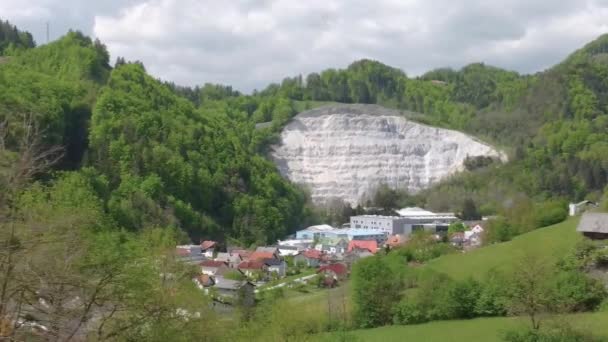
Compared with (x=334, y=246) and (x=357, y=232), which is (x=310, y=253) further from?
(x=357, y=232)

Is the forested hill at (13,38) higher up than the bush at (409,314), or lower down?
higher up

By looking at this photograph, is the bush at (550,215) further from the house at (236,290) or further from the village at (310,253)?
the house at (236,290)

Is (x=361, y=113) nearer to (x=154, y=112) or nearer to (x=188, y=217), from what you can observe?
(x=154, y=112)

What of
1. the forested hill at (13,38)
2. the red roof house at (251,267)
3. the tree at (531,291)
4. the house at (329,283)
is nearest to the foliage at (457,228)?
the red roof house at (251,267)

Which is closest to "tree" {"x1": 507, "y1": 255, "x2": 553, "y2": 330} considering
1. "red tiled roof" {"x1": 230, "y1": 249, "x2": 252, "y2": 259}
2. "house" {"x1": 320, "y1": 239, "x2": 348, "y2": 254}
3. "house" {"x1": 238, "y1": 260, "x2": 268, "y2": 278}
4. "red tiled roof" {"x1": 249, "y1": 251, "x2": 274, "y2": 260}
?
"house" {"x1": 238, "y1": 260, "x2": 268, "y2": 278}

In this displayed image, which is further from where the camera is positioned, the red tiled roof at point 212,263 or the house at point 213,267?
Result: the red tiled roof at point 212,263

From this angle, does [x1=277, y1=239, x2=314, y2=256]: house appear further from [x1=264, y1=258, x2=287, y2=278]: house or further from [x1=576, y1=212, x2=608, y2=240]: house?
[x1=576, y1=212, x2=608, y2=240]: house

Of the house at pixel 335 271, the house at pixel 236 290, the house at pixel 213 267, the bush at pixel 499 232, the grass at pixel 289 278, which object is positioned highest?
the bush at pixel 499 232

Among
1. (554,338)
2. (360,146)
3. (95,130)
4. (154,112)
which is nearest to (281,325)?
(554,338)
